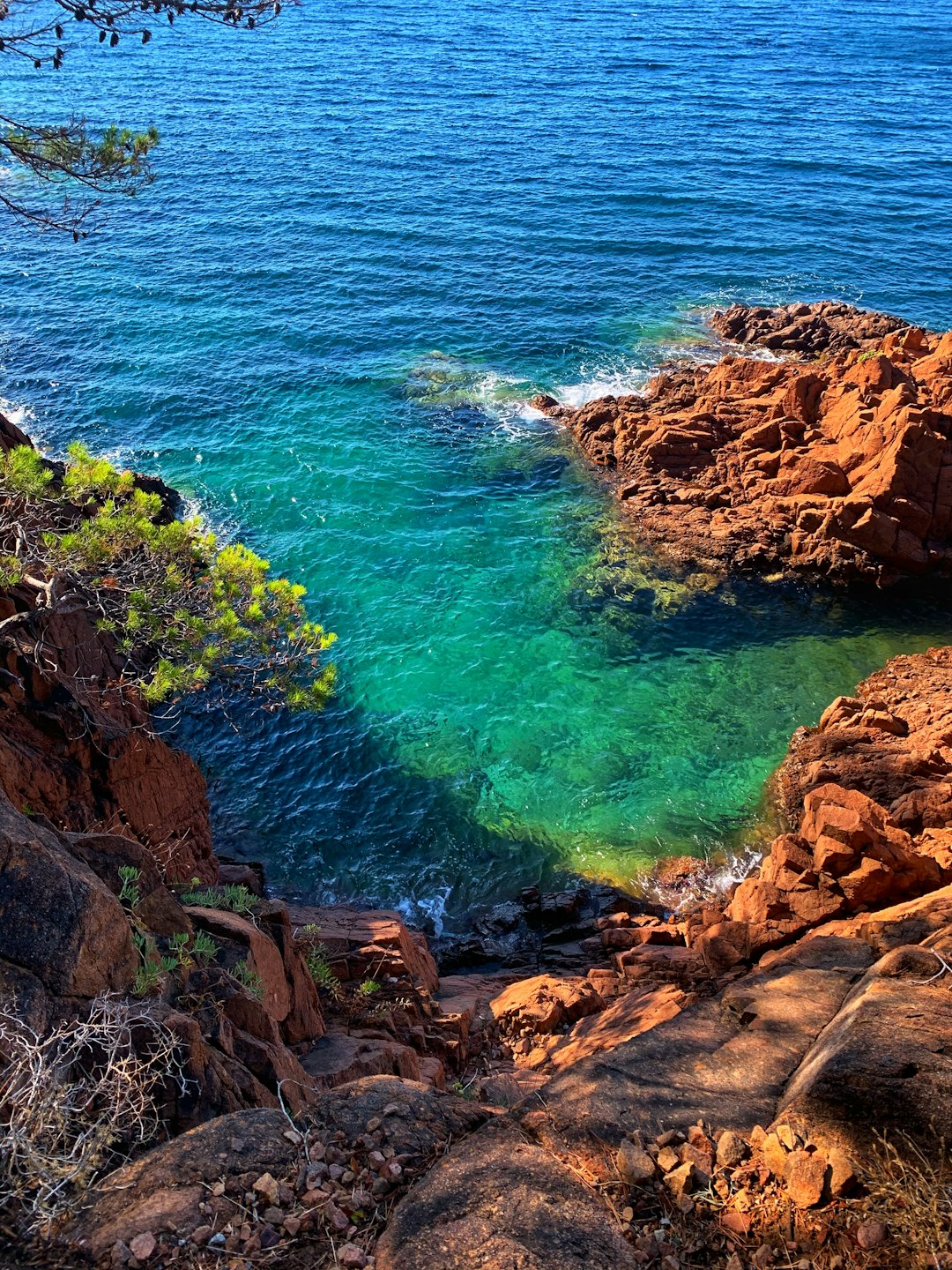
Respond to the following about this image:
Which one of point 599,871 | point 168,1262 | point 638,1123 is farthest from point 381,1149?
point 599,871

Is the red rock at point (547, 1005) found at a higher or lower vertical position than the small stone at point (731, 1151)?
lower

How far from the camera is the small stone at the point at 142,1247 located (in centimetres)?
682

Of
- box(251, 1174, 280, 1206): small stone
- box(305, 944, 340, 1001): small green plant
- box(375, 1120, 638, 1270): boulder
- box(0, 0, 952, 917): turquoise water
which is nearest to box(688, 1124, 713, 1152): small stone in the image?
box(375, 1120, 638, 1270): boulder

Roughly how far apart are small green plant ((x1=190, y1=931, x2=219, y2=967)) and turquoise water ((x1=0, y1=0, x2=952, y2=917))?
33.7 feet

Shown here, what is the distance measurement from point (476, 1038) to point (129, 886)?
8057 millimetres

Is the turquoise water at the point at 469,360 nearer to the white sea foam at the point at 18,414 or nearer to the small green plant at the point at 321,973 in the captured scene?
the white sea foam at the point at 18,414

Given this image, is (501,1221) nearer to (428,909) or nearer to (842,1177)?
(842,1177)

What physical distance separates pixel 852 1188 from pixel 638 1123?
2192mm

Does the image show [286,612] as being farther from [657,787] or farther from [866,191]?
[866,191]

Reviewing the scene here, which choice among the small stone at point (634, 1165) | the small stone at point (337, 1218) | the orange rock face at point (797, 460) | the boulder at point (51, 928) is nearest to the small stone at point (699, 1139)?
the small stone at point (634, 1165)

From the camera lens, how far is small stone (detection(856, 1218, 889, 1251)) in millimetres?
7281

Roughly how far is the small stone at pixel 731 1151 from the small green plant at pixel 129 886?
24.6ft

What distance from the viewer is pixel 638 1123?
9.38 metres

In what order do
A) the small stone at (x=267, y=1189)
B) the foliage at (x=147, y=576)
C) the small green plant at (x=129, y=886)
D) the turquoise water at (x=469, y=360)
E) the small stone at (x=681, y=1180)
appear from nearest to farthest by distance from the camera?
the small stone at (x=267, y=1189) → the small stone at (x=681, y=1180) → the small green plant at (x=129, y=886) → the foliage at (x=147, y=576) → the turquoise water at (x=469, y=360)
